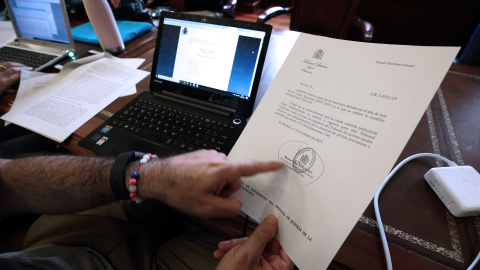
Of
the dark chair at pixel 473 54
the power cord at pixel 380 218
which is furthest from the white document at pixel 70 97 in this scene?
the dark chair at pixel 473 54

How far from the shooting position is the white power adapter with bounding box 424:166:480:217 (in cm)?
37

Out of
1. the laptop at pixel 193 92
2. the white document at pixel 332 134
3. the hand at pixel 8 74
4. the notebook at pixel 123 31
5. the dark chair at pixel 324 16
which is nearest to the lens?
the white document at pixel 332 134

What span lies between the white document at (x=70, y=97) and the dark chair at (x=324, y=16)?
0.89 meters

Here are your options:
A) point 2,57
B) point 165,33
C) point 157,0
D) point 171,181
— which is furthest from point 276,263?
point 157,0

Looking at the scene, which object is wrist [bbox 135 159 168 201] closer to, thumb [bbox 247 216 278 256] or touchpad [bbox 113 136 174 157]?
touchpad [bbox 113 136 174 157]

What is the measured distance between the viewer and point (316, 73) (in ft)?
1.30

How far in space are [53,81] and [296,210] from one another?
0.91 meters

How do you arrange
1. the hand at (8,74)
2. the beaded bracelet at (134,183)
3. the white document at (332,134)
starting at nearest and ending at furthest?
the white document at (332,134) < the beaded bracelet at (134,183) < the hand at (8,74)

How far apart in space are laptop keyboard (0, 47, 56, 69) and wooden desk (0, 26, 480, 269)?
19.7 inches

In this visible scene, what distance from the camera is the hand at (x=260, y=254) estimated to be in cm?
35

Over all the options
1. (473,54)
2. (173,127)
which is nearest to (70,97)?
(173,127)

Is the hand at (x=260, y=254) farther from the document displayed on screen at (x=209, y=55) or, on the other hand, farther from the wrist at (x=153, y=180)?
the document displayed on screen at (x=209, y=55)

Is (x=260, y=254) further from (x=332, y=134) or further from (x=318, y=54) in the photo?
(x=318, y=54)

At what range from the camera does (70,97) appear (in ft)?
2.26
